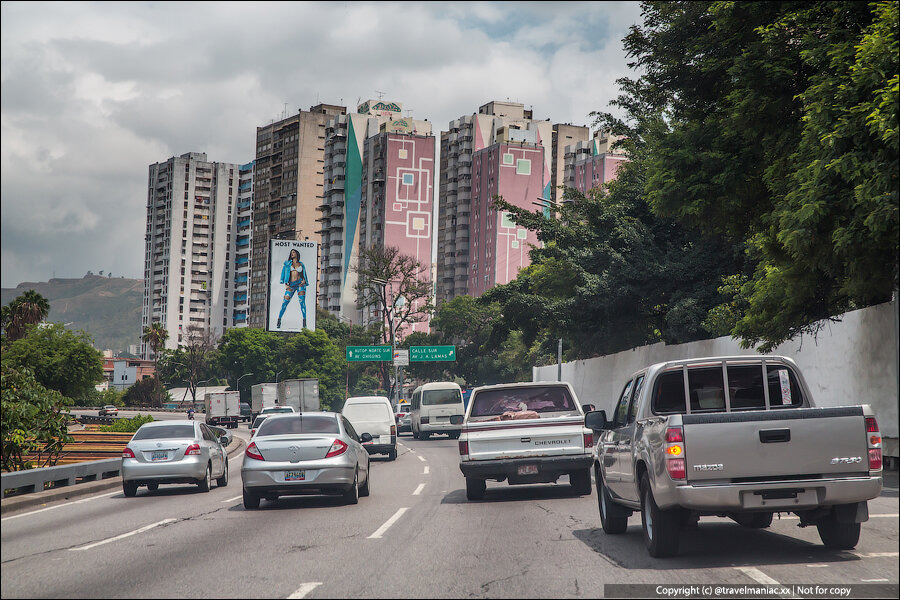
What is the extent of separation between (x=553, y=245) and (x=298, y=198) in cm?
12321

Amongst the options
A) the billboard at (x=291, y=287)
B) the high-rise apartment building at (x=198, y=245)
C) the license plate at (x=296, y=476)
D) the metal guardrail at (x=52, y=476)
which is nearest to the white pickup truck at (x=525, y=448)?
the license plate at (x=296, y=476)

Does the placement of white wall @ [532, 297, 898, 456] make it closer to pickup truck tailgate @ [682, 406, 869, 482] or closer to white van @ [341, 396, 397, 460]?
pickup truck tailgate @ [682, 406, 869, 482]

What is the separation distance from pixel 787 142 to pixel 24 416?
16315mm

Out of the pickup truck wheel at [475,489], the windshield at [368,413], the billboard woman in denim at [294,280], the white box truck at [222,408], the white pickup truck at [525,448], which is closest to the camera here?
the white pickup truck at [525,448]

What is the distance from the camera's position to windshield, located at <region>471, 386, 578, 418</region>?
16906 millimetres

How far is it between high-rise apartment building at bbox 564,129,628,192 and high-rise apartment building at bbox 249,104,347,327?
40.1 m

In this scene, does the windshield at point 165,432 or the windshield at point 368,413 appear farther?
the windshield at point 368,413

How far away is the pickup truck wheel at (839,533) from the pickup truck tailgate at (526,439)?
6.56m

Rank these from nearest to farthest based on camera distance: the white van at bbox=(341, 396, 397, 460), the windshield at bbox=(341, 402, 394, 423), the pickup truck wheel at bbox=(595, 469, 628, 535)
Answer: the pickup truck wheel at bbox=(595, 469, 628, 535) → the white van at bbox=(341, 396, 397, 460) → the windshield at bbox=(341, 402, 394, 423)

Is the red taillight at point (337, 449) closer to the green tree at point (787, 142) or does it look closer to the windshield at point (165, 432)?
the windshield at point (165, 432)

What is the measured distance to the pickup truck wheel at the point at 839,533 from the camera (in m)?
8.88

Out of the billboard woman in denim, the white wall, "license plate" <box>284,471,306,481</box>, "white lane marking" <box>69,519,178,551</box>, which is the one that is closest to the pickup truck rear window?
the white wall

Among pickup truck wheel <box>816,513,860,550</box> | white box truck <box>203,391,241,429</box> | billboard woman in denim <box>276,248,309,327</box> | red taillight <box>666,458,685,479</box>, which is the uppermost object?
billboard woman in denim <box>276,248,309,327</box>

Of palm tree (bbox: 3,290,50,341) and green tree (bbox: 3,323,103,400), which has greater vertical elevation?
palm tree (bbox: 3,290,50,341)
